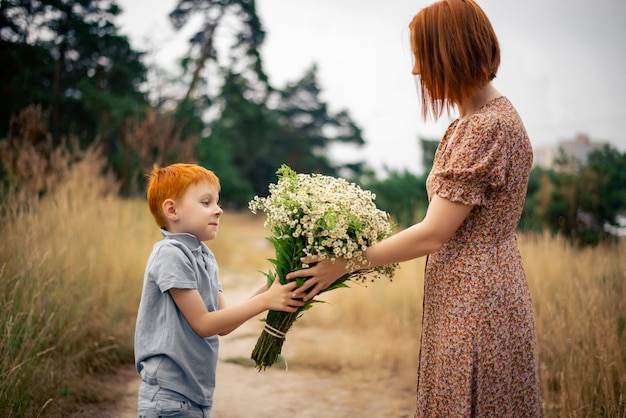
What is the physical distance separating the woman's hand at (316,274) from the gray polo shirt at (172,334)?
432mm

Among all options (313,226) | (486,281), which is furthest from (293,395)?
(486,281)

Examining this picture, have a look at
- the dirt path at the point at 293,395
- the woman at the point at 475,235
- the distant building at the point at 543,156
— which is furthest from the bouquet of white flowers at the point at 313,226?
the distant building at the point at 543,156

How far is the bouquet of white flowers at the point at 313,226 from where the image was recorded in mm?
2002

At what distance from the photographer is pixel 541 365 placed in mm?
3895

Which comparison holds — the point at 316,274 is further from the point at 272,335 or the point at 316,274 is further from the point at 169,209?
the point at 169,209

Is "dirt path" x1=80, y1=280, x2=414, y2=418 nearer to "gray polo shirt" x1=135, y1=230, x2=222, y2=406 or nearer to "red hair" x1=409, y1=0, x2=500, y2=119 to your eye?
"gray polo shirt" x1=135, y1=230, x2=222, y2=406

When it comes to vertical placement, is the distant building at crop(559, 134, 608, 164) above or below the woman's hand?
above

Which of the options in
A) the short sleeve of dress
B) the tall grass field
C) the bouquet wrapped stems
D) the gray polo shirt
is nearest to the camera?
the short sleeve of dress

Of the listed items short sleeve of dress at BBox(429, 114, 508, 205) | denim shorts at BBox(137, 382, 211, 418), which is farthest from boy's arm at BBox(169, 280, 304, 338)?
short sleeve of dress at BBox(429, 114, 508, 205)

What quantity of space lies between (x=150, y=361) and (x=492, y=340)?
4.42 ft

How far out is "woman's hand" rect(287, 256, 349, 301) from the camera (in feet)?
6.74

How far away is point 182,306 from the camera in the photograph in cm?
195

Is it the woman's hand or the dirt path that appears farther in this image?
the dirt path

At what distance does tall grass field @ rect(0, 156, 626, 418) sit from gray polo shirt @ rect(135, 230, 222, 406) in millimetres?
842
